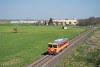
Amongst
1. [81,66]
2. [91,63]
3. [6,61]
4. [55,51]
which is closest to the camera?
[81,66]

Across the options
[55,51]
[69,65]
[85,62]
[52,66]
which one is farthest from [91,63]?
[55,51]

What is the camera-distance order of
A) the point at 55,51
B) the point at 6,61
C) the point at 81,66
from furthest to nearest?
the point at 55,51 < the point at 6,61 < the point at 81,66

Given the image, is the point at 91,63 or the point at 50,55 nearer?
the point at 91,63

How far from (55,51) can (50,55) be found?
120 cm

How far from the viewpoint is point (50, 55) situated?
40.6 m

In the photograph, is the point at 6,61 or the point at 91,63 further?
the point at 6,61

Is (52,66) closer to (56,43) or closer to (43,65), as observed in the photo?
(43,65)

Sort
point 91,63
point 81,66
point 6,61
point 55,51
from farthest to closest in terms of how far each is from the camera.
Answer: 1. point 55,51
2. point 6,61
3. point 91,63
4. point 81,66

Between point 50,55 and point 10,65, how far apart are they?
988 centimetres

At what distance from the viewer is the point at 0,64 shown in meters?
33.4

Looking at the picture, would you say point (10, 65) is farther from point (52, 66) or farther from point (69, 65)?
point (69, 65)

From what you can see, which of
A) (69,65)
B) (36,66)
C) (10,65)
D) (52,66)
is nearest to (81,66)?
(69,65)

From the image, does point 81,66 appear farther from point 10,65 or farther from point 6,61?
point 6,61

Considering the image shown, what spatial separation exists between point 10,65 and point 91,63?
1132 centimetres
